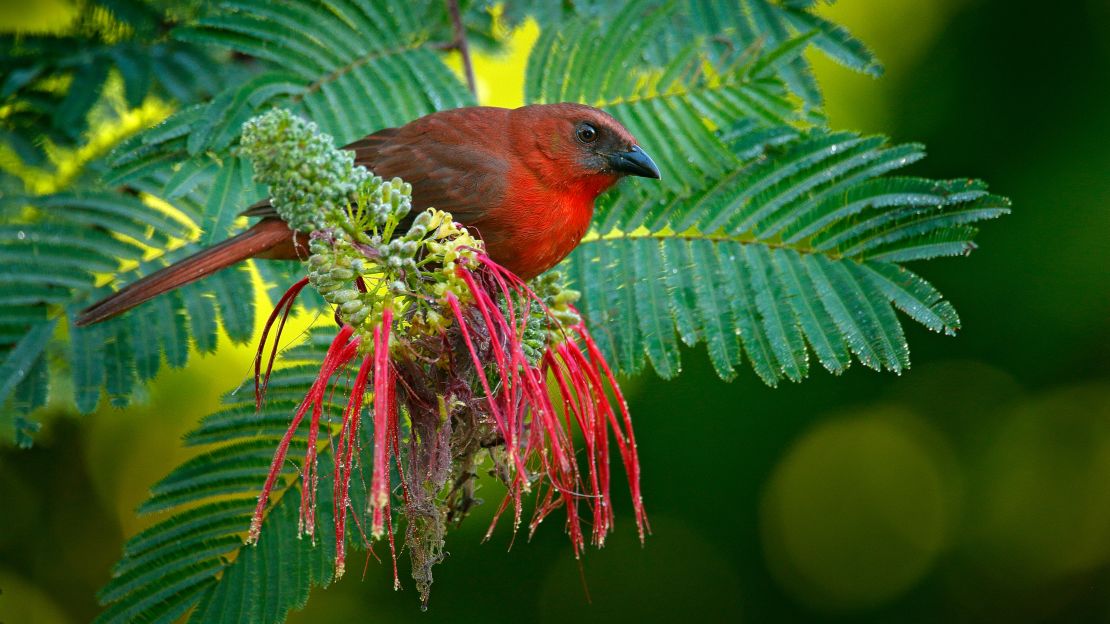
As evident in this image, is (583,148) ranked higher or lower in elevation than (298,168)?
higher

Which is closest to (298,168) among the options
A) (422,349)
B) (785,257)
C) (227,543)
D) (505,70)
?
(422,349)

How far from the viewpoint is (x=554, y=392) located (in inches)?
163

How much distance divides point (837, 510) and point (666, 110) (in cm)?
288

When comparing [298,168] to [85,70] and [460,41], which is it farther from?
[85,70]

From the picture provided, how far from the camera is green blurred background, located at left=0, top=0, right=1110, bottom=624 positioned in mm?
4887

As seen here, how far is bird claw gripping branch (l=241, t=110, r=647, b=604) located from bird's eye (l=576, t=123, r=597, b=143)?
99 centimetres

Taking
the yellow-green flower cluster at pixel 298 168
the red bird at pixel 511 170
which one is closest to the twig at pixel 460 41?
the red bird at pixel 511 170

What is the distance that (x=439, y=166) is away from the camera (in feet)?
11.4

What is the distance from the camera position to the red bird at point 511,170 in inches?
130

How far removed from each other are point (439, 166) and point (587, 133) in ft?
1.55

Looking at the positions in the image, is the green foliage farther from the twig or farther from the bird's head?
the bird's head

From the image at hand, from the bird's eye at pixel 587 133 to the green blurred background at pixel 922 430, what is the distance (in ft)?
4.53

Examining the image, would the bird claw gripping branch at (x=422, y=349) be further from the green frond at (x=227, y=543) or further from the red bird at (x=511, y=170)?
the red bird at (x=511, y=170)

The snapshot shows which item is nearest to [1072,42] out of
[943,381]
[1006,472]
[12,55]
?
[943,381]
